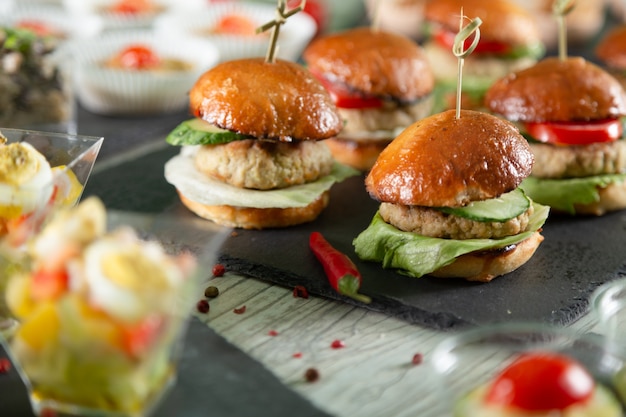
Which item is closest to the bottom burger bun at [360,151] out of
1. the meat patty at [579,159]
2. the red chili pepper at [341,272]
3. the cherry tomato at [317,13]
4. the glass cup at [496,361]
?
the meat patty at [579,159]

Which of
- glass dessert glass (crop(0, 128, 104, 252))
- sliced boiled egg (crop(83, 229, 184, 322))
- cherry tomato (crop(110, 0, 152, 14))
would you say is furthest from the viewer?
cherry tomato (crop(110, 0, 152, 14))

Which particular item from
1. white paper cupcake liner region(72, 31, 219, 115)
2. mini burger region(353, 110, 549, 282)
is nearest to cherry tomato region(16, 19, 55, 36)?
white paper cupcake liner region(72, 31, 219, 115)

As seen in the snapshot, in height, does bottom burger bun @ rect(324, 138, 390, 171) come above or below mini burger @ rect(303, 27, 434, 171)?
below

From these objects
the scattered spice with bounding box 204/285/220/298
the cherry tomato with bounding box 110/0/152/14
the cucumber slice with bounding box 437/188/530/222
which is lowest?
the scattered spice with bounding box 204/285/220/298

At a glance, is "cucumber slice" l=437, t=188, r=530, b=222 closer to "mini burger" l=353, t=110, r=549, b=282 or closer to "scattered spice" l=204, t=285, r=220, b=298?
"mini burger" l=353, t=110, r=549, b=282

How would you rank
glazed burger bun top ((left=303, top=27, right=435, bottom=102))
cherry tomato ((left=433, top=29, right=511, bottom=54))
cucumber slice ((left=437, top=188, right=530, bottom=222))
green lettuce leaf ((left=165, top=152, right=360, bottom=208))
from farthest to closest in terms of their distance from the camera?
cherry tomato ((left=433, top=29, right=511, bottom=54)) → glazed burger bun top ((left=303, top=27, right=435, bottom=102)) → green lettuce leaf ((left=165, top=152, right=360, bottom=208)) → cucumber slice ((left=437, top=188, right=530, bottom=222))

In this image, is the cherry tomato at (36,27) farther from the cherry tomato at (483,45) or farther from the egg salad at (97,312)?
the egg salad at (97,312)

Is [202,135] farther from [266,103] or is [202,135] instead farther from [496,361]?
[496,361]

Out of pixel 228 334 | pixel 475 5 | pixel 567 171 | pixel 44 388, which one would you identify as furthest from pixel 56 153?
pixel 475 5
